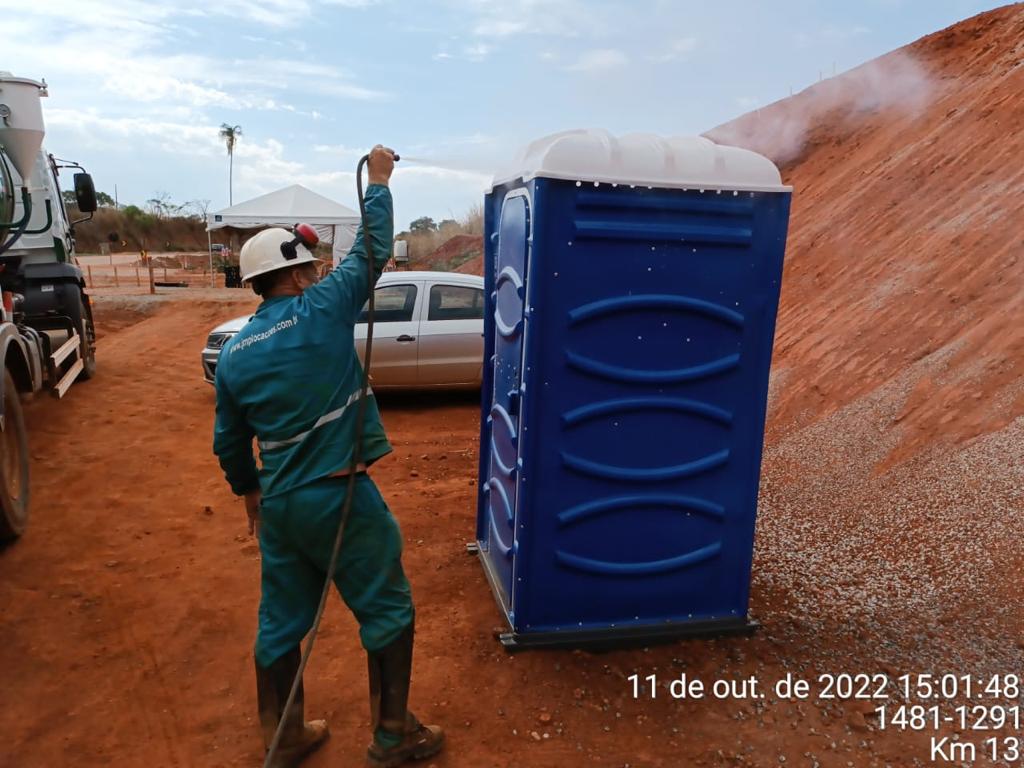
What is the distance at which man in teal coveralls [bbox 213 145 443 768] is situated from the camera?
273 centimetres

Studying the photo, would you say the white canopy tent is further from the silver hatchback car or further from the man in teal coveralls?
the man in teal coveralls

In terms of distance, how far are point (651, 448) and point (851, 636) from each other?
4.52 feet

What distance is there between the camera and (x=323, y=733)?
312 cm

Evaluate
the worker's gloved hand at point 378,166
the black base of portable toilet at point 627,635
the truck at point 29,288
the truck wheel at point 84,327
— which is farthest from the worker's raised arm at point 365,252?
the truck wheel at point 84,327

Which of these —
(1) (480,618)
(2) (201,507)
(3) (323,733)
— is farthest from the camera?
(2) (201,507)

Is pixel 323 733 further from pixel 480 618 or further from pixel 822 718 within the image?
pixel 822 718

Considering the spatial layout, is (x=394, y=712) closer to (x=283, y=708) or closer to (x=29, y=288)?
(x=283, y=708)

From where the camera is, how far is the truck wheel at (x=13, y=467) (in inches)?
203

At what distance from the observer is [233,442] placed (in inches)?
116

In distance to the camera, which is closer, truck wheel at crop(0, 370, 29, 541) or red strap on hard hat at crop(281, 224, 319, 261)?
red strap on hard hat at crop(281, 224, 319, 261)

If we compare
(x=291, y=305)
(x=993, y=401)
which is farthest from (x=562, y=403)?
(x=993, y=401)

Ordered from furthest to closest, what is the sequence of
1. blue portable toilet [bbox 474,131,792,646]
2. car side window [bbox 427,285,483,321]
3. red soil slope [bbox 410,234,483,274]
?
red soil slope [bbox 410,234,483,274], car side window [bbox 427,285,483,321], blue portable toilet [bbox 474,131,792,646]

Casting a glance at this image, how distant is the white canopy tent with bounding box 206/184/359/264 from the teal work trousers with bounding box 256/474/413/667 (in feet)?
61.0

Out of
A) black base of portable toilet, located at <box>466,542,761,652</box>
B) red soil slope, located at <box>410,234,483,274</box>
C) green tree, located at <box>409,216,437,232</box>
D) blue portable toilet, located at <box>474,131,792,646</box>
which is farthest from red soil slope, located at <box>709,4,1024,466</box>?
green tree, located at <box>409,216,437,232</box>
